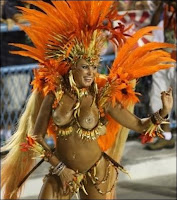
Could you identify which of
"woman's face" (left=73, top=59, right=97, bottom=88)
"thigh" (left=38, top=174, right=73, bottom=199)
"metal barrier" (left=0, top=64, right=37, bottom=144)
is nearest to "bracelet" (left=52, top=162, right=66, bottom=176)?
"thigh" (left=38, top=174, right=73, bottom=199)

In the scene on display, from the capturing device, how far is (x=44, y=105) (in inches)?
202

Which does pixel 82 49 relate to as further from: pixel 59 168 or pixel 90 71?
pixel 59 168

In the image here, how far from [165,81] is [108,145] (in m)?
2.98

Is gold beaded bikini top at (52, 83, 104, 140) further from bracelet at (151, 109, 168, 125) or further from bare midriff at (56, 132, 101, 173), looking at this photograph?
bracelet at (151, 109, 168, 125)

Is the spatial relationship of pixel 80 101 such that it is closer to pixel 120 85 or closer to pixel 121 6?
pixel 120 85

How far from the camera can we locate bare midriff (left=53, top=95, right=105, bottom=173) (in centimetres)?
508

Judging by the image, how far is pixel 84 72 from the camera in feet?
16.6

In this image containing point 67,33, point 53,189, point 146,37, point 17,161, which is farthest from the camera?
point 146,37

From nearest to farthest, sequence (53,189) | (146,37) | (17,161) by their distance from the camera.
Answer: (53,189) → (17,161) → (146,37)

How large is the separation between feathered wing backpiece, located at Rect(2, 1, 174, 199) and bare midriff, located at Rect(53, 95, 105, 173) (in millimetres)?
115

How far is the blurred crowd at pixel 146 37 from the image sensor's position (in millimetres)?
8055

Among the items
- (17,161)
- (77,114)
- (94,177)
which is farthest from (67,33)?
(17,161)

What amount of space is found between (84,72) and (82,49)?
160 mm

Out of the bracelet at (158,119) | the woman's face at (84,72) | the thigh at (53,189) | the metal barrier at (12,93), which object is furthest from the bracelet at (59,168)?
the metal barrier at (12,93)
